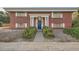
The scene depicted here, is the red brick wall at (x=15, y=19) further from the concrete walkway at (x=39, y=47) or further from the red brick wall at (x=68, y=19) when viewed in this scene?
the concrete walkway at (x=39, y=47)

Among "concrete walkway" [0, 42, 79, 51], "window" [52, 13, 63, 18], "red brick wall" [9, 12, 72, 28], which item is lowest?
"red brick wall" [9, 12, 72, 28]

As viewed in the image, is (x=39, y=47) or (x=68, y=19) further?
(x=68, y=19)

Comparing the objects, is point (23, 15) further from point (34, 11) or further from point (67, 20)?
point (67, 20)

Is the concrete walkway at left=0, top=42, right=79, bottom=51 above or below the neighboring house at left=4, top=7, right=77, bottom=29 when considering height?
above

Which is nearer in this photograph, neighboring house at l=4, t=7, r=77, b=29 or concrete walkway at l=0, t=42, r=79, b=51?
concrete walkway at l=0, t=42, r=79, b=51

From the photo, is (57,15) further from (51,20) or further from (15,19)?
(15,19)

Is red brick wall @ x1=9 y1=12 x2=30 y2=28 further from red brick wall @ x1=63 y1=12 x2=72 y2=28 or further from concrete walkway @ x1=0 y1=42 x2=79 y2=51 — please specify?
concrete walkway @ x1=0 y1=42 x2=79 y2=51

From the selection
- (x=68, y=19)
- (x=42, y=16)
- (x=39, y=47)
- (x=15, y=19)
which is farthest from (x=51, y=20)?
(x=39, y=47)

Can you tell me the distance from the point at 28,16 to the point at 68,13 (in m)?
3.83

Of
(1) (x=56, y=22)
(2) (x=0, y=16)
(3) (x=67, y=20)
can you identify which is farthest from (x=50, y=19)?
(2) (x=0, y=16)

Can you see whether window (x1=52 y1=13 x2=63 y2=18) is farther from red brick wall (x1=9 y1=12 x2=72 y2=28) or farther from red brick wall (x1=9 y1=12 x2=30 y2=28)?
red brick wall (x1=9 y1=12 x2=30 y2=28)

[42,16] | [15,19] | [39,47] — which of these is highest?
[39,47]

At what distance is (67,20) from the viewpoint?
15.0 metres

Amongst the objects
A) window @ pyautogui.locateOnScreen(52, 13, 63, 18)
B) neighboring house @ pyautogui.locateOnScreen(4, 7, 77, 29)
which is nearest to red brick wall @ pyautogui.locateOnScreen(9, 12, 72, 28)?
neighboring house @ pyautogui.locateOnScreen(4, 7, 77, 29)
